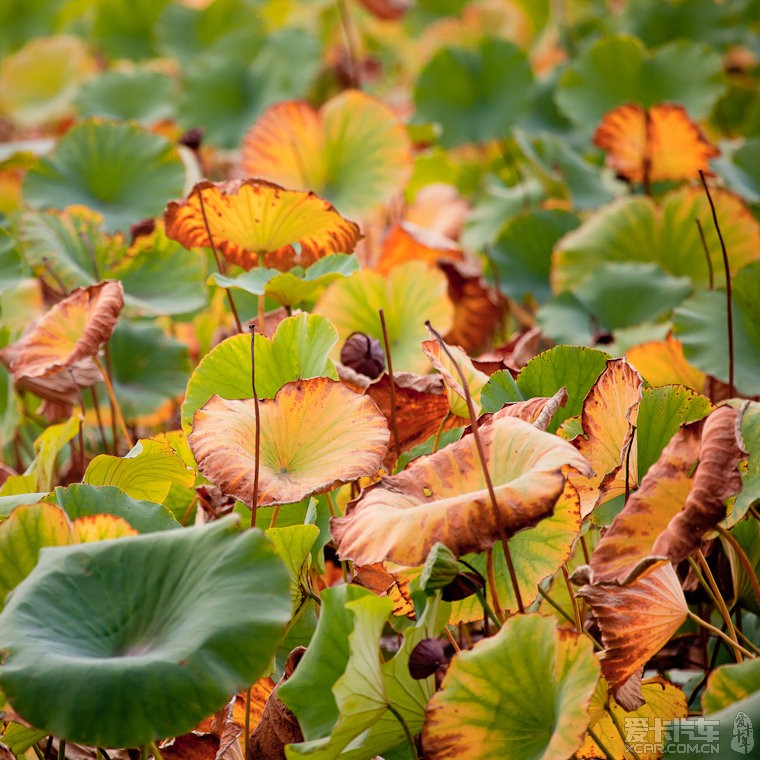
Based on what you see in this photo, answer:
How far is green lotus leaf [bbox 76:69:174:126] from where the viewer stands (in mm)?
1963

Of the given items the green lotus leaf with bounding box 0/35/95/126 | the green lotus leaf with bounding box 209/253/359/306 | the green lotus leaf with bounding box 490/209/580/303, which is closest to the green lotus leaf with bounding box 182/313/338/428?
the green lotus leaf with bounding box 209/253/359/306

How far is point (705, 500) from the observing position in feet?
1.76

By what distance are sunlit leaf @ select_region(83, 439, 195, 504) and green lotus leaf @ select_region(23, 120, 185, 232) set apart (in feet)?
1.91

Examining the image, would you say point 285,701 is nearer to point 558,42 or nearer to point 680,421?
point 680,421

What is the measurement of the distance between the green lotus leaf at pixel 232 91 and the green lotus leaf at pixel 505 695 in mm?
1513

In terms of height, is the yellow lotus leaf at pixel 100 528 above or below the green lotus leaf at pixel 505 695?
above

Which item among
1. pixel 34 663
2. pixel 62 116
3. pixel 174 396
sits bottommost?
pixel 62 116

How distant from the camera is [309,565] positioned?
27.4 inches

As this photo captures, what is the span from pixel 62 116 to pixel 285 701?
225 centimetres

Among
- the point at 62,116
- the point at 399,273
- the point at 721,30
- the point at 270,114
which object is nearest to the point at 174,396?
the point at 399,273

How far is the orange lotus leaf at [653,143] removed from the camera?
1290 millimetres

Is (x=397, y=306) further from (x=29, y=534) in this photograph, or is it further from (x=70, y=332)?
(x=29, y=534)

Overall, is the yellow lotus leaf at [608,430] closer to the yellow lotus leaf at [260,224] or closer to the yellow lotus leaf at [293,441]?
Result: the yellow lotus leaf at [293,441]

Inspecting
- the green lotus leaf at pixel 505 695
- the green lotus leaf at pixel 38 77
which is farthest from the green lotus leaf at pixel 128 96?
the green lotus leaf at pixel 505 695
